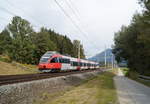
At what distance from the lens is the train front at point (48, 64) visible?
3111 cm

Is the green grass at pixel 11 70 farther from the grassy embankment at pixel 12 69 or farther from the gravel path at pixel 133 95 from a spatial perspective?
the gravel path at pixel 133 95

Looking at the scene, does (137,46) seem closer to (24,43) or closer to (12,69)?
(12,69)

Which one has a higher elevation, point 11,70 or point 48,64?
point 48,64

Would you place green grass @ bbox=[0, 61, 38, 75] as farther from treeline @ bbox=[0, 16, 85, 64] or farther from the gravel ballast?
treeline @ bbox=[0, 16, 85, 64]

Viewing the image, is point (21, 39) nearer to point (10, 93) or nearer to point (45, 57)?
point (45, 57)

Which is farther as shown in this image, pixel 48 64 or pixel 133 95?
pixel 48 64

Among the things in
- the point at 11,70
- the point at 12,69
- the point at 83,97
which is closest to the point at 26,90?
the point at 83,97

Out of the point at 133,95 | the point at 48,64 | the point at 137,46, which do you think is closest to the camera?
the point at 133,95

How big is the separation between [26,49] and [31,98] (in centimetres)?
6882

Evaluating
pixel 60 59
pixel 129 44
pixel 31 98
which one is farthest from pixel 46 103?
pixel 129 44

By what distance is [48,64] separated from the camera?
31094 mm

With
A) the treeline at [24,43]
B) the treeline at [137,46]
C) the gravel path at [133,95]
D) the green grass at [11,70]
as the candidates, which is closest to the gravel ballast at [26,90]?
the gravel path at [133,95]

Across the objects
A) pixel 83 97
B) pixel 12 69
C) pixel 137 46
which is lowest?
pixel 83 97

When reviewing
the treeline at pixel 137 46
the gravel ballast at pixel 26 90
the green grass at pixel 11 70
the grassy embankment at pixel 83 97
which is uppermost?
the treeline at pixel 137 46
